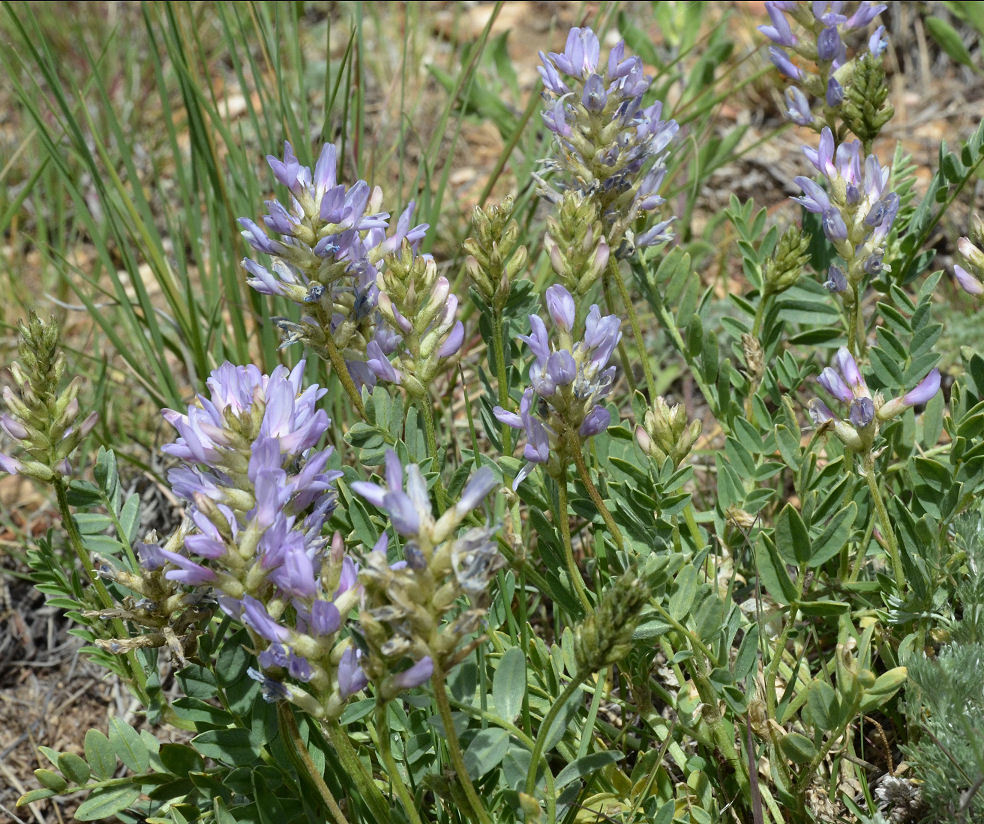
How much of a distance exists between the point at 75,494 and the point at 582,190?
3.82 ft

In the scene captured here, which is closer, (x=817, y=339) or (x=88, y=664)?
(x=817, y=339)

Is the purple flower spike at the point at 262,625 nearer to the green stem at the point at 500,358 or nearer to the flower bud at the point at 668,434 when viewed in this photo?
the green stem at the point at 500,358

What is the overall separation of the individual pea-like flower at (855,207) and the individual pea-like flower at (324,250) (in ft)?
2.63

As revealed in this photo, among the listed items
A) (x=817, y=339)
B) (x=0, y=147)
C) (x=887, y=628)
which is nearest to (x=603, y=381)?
(x=887, y=628)

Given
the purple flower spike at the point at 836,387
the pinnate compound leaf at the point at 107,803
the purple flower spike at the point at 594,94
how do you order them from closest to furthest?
the pinnate compound leaf at the point at 107,803 < the purple flower spike at the point at 836,387 < the purple flower spike at the point at 594,94

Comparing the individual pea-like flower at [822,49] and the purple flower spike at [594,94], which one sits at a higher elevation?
the individual pea-like flower at [822,49]

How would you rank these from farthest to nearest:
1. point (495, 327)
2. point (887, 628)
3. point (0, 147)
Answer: point (0, 147) → point (887, 628) → point (495, 327)

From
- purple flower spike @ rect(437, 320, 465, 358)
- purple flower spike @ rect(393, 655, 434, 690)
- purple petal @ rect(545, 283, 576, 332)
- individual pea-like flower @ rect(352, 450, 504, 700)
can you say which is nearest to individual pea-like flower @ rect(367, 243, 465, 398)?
purple flower spike @ rect(437, 320, 465, 358)

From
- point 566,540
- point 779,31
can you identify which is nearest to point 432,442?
point 566,540

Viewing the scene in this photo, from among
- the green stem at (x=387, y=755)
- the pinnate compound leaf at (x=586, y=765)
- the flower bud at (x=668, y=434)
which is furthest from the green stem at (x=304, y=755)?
the flower bud at (x=668, y=434)

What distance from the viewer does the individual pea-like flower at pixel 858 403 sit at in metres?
1.79

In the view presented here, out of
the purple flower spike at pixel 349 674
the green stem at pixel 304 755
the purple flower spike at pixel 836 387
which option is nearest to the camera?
the purple flower spike at pixel 349 674

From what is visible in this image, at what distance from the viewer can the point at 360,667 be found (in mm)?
1335

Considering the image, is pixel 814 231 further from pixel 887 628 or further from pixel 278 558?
pixel 278 558
